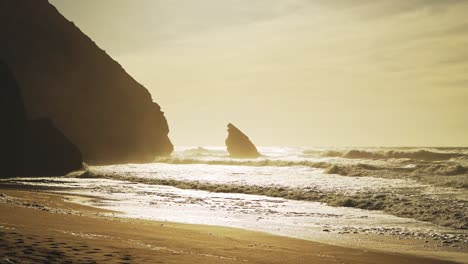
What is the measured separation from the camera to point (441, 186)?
1172 inches

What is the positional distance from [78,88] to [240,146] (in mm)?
41693

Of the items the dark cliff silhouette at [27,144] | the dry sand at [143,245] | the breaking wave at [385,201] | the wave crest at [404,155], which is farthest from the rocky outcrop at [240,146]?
the dry sand at [143,245]

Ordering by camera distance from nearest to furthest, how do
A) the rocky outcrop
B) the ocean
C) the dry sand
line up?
the dry sand, the ocean, the rocky outcrop

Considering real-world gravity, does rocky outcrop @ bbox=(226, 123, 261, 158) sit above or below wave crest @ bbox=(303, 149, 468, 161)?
above

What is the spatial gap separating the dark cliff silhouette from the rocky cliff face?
34.0 metres

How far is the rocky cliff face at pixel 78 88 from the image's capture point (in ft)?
298

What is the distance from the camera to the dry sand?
27.2ft

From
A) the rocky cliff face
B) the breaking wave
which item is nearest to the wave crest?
the rocky cliff face

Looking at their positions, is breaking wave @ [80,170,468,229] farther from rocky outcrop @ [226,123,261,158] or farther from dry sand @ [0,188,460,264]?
rocky outcrop @ [226,123,261,158]

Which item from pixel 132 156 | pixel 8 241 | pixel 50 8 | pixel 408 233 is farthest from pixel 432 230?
pixel 50 8

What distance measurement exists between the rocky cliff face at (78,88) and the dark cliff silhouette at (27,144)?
3403 cm

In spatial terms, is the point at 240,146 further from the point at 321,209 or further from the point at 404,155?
the point at 321,209

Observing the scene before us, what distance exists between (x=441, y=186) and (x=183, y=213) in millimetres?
19828

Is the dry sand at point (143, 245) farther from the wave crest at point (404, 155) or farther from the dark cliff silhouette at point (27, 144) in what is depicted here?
the wave crest at point (404, 155)
